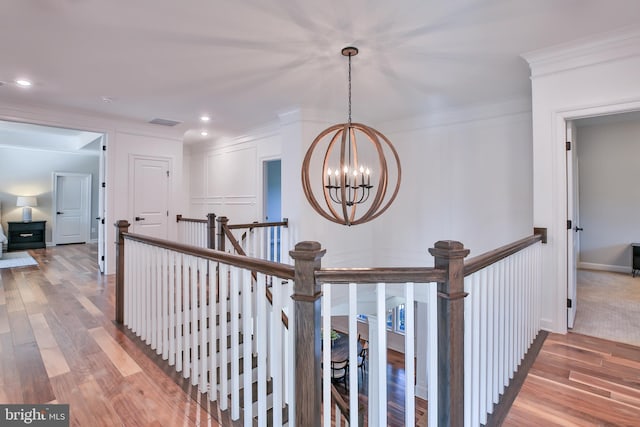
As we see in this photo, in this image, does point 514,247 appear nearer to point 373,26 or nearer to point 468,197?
point 373,26

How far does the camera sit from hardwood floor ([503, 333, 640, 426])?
180 centimetres

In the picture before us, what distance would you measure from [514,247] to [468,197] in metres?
2.65

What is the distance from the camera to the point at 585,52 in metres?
2.71

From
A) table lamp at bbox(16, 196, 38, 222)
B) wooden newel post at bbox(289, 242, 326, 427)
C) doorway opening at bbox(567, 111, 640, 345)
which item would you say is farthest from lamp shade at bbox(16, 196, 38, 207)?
doorway opening at bbox(567, 111, 640, 345)

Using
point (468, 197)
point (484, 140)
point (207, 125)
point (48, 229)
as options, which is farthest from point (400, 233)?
point (48, 229)

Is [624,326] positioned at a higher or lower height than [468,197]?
lower

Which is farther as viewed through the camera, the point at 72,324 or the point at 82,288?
the point at 82,288

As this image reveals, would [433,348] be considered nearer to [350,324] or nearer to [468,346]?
[468,346]

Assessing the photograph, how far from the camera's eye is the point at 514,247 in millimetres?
2033

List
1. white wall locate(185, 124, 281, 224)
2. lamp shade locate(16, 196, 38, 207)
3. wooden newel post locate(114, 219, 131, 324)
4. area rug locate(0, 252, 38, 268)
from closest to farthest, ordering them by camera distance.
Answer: wooden newel post locate(114, 219, 131, 324) → area rug locate(0, 252, 38, 268) → white wall locate(185, 124, 281, 224) → lamp shade locate(16, 196, 38, 207)

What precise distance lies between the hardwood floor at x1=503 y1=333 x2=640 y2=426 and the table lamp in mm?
9974

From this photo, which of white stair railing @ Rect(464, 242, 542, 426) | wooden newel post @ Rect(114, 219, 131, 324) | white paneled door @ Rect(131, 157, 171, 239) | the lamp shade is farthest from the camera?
the lamp shade

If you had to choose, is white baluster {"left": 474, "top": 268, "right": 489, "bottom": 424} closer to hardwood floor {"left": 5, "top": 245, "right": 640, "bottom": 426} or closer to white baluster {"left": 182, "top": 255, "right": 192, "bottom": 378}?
hardwood floor {"left": 5, "top": 245, "right": 640, "bottom": 426}

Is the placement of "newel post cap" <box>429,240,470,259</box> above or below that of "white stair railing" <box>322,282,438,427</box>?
above
